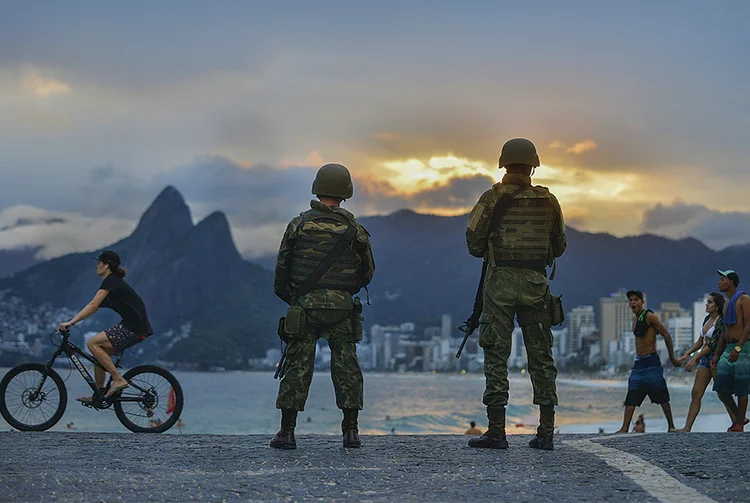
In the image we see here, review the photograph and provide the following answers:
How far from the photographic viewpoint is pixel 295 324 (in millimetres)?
9117

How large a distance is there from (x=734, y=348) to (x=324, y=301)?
6398 mm

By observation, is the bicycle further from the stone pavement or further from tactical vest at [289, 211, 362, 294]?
tactical vest at [289, 211, 362, 294]

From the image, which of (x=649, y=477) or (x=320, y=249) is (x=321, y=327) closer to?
(x=320, y=249)

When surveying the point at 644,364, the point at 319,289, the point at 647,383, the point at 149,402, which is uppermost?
the point at 319,289

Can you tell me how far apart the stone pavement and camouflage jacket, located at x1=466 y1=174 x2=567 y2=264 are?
1.76m

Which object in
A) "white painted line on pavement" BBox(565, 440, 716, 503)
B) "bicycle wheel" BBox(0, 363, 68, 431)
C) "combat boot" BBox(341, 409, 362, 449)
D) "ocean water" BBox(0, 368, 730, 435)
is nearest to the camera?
"white painted line on pavement" BBox(565, 440, 716, 503)

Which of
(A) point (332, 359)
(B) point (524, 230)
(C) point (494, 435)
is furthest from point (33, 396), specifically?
(B) point (524, 230)

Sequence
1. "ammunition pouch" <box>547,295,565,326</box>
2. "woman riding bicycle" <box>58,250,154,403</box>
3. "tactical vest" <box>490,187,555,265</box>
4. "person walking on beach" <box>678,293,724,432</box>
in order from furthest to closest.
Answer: "person walking on beach" <box>678,293,724,432</box>, "woman riding bicycle" <box>58,250,154,403</box>, "ammunition pouch" <box>547,295,565,326</box>, "tactical vest" <box>490,187,555,265</box>

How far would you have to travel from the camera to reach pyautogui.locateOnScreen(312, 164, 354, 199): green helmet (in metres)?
9.41

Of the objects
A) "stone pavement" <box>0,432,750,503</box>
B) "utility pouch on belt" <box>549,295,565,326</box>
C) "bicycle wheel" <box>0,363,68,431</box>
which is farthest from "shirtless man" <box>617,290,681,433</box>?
"bicycle wheel" <box>0,363,68,431</box>

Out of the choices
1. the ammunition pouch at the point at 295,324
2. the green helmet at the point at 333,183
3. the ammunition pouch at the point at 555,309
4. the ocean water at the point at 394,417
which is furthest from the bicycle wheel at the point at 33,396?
the ocean water at the point at 394,417

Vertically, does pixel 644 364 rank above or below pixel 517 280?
below

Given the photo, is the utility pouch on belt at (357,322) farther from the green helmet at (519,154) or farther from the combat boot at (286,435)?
the green helmet at (519,154)

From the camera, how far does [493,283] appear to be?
9.37m
